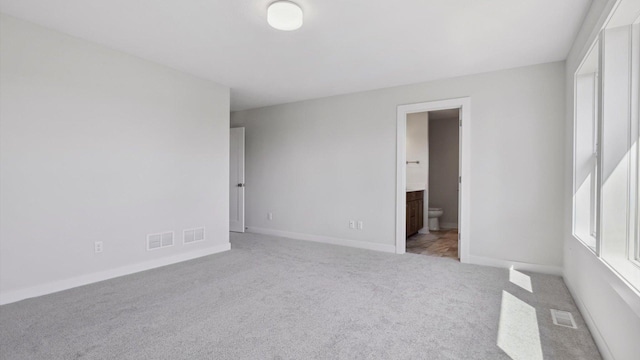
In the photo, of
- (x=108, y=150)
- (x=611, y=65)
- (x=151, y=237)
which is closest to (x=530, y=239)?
(x=611, y=65)

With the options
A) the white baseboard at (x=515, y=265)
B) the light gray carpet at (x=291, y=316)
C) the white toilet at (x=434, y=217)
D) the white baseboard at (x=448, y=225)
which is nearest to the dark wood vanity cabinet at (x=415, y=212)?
the white toilet at (x=434, y=217)

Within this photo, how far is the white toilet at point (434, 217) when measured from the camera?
6504 millimetres

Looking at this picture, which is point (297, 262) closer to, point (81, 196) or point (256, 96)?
point (81, 196)

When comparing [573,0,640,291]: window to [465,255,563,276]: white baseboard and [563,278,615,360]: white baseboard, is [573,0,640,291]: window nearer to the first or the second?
[563,278,615,360]: white baseboard

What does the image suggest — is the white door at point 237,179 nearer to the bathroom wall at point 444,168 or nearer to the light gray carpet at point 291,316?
the light gray carpet at point 291,316

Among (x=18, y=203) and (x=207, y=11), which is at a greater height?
(x=207, y=11)

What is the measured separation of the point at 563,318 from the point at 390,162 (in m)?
2.71

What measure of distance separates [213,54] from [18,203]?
7.61ft

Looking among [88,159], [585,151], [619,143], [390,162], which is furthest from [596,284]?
[88,159]

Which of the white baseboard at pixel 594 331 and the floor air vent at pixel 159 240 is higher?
the floor air vent at pixel 159 240

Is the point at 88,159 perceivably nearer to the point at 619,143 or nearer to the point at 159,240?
the point at 159,240

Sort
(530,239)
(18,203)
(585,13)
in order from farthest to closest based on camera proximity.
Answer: (530,239) < (18,203) < (585,13)

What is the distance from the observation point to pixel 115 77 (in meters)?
3.39

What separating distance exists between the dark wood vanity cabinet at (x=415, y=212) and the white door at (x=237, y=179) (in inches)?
121
